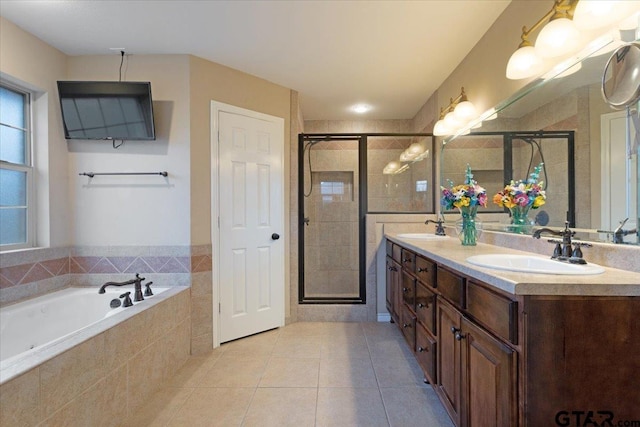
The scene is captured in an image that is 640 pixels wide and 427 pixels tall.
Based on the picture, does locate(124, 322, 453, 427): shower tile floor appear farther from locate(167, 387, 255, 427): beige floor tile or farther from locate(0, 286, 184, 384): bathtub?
locate(0, 286, 184, 384): bathtub

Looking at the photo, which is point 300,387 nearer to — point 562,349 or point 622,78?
point 562,349

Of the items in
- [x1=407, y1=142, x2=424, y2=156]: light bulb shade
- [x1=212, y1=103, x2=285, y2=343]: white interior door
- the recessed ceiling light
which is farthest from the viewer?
the recessed ceiling light

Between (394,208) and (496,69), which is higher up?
(496,69)

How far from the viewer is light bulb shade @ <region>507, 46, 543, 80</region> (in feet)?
5.10

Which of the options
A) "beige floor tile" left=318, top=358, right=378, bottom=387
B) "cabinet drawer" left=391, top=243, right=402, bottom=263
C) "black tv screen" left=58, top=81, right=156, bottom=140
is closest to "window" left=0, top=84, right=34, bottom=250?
→ "black tv screen" left=58, top=81, right=156, bottom=140

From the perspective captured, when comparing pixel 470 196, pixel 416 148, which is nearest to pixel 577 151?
pixel 470 196

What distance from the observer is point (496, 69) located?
202 centimetres

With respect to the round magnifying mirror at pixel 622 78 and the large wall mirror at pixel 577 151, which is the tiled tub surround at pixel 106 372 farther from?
the round magnifying mirror at pixel 622 78

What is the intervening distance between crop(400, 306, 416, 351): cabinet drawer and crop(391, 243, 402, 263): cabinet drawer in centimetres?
40

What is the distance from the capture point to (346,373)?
2.11 meters

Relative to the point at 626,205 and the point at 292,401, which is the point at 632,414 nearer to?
the point at 626,205

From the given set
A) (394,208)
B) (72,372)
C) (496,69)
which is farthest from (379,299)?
(72,372)

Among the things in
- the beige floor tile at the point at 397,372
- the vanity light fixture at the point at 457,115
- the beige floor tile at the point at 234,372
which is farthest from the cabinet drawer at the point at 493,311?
the vanity light fixture at the point at 457,115

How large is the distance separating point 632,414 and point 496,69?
6.38 ft
